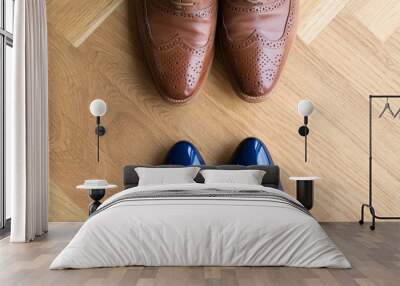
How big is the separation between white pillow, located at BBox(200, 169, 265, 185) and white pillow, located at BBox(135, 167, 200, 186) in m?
0.16

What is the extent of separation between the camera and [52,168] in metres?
5.42

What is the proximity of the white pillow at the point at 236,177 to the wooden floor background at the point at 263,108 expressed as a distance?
574 mm

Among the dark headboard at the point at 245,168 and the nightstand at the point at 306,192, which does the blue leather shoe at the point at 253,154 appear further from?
the nightstand at the point at 306,192

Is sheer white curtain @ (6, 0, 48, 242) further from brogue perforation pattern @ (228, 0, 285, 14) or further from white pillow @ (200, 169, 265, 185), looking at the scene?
brogue perforation pattern @ (228, 0, 285, 14)

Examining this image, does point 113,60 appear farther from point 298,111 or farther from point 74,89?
point 298,111

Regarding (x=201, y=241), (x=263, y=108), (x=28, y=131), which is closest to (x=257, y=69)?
(x=263, y=108)

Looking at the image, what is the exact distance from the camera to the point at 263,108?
17.8 feet

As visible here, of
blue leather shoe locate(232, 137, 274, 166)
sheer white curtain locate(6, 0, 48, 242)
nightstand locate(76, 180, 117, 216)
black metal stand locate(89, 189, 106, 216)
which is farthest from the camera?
blue leather shoe locate(232, 137, 274, 166)

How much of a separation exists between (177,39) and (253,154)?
1243 millimetres

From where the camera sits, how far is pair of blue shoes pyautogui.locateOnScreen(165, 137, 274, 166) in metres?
5.20

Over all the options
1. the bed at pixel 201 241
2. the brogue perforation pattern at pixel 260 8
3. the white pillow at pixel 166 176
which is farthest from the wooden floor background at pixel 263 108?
the bed at pixel 201 241

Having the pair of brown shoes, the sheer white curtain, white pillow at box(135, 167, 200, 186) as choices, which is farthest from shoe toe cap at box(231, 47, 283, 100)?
the sheer white curtain

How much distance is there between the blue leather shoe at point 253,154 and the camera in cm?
520

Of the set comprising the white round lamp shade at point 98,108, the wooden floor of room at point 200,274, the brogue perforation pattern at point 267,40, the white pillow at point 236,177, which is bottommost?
the wooden floor of room at point 200,274
